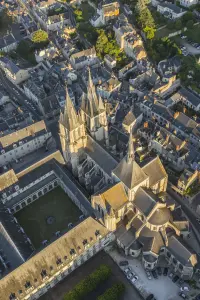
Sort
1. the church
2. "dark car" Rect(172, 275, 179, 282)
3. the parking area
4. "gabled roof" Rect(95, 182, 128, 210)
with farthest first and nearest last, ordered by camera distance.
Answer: "gabled roof" Rect(95, 182, 128, 210) → "dark car" Rect(172, 275, 179, 282) → the church → the parking area

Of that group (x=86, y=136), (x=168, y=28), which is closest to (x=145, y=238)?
(x=86, y=136)

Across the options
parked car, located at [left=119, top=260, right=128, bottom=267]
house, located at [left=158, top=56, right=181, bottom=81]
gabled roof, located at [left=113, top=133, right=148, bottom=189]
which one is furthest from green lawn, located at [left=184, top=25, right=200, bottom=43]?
parked car, located at [left=119, top=260, right=128, bottom=267]

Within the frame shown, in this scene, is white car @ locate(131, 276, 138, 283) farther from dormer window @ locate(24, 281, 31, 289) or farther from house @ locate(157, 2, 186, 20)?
house @ locate(157, 2, 186, 20)

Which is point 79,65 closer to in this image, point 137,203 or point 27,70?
point 27,70

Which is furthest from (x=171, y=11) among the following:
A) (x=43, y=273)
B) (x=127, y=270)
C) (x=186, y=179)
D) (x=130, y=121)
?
(x=43, y=273)

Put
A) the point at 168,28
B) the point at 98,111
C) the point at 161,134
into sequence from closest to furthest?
the point at 98,111 → the point at 161,134 → the point at 168,28

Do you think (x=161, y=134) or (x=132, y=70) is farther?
(x=132, y=70)

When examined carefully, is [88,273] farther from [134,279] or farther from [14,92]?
[14,92]
